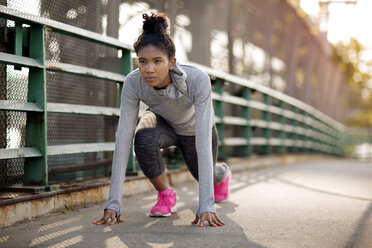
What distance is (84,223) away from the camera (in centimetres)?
291

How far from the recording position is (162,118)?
3475 mm

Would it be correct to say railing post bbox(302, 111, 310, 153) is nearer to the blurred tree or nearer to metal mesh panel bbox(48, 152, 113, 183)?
metal mesh panel bbox(48, 152, 113, 183)

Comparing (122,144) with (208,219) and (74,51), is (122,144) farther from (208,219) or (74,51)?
(74,51)

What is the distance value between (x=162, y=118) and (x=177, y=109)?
26cm

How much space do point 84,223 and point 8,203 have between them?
462 mm

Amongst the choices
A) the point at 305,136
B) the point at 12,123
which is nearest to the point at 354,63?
the point at 305,136

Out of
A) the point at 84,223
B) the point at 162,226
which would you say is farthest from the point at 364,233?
the point at 84,223

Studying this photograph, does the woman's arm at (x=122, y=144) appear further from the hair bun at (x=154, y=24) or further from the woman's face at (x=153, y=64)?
the hair bun at (x=154, y=24)

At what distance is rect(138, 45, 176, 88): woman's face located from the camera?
9.18 feet

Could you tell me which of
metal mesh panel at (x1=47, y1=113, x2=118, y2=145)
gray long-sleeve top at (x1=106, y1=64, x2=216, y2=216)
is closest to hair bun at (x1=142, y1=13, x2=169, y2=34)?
gray long-sleeve top at (x1=106, y1=64, x2=216, y2=216)

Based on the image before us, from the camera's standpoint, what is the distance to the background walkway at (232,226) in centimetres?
246

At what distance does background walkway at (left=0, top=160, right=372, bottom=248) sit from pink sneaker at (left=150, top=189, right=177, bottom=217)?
8 cm

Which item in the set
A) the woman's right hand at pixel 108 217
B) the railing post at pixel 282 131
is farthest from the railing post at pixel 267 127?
the woman's right hand at pixel 108 217

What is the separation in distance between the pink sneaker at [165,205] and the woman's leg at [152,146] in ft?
0.17
